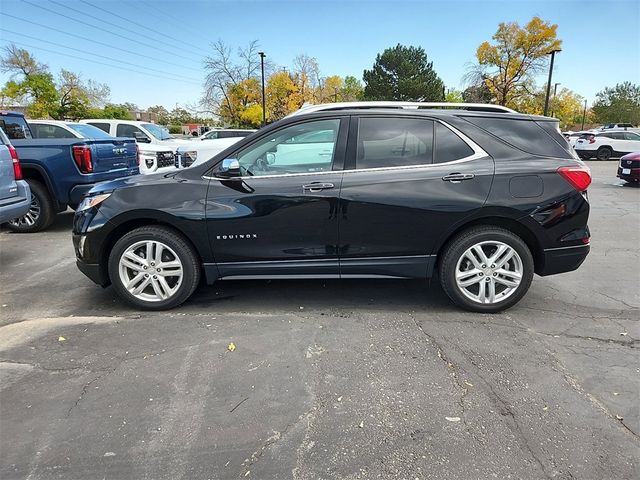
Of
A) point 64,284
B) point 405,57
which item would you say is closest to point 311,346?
point 64,284

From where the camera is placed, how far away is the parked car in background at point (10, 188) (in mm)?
5629

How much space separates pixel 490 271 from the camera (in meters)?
3.96

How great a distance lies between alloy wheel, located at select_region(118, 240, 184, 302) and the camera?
158 inches

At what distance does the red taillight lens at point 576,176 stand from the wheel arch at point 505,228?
20.4 inches

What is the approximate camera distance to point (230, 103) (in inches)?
1713

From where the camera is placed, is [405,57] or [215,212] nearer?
[215,212]

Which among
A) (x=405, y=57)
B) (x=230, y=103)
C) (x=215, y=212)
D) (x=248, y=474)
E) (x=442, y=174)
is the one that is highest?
(x=405, y=57)

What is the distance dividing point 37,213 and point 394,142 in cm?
617

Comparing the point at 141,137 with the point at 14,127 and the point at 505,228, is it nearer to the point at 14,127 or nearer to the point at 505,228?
the point at 14,127

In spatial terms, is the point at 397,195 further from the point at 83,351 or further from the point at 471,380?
the point at 83,351

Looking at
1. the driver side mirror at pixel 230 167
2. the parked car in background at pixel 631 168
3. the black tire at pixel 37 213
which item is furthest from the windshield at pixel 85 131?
the parked car in background at pixel 631 168

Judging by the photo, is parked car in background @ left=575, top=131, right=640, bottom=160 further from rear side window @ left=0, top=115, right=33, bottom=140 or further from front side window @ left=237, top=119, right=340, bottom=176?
rear side window @ left=0, top=115, right=33, bottom=140

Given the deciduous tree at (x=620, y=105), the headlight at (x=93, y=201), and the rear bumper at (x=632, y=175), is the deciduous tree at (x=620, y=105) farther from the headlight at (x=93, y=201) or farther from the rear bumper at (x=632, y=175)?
the headlight at (x=93, y=201)

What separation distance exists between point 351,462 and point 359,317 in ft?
5.71
